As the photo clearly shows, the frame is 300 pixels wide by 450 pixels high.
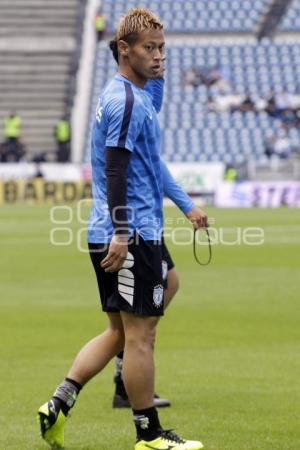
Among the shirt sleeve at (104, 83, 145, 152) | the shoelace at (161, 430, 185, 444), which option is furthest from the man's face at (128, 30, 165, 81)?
the shoelace at (161, 430, 185, 444)

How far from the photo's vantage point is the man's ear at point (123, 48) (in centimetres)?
553

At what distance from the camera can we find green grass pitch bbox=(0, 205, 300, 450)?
20.4ft

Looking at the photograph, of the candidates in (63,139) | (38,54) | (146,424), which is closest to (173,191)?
(146,424)

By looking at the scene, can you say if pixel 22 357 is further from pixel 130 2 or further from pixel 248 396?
pixel 130 2

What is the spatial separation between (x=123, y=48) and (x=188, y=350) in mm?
3889

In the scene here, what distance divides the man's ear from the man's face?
0.01 m

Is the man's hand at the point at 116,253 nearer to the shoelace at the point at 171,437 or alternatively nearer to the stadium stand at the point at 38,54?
the shoelace at the point at 171,437

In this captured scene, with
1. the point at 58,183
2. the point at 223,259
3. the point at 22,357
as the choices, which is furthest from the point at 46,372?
the point at 58,183

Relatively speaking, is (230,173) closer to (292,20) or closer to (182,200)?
(292,20)

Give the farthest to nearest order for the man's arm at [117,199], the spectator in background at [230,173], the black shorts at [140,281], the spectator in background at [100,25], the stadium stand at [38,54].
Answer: the spectator in background at [100,25] < the stadium stand at [38,54] < the spectator in background at [230,173] < the black shorts at [140,281] < the man's arm at [117,199]

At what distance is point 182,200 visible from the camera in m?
6.55

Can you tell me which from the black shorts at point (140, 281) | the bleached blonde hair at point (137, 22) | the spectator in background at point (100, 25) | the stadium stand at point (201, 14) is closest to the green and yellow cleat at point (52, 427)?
the black shorts at point (140, 281)

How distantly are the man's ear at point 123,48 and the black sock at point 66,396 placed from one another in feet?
5.66

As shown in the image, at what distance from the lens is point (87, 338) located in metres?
9.66
